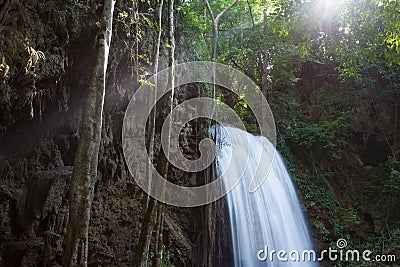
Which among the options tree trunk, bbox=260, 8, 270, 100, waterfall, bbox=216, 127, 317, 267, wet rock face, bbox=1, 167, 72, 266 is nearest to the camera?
wet rock face, bbox=1, 167, 72, 266

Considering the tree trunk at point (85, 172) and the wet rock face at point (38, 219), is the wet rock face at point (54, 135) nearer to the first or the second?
the wet rock face at point (38, 219)

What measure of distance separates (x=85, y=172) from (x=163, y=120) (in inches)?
209

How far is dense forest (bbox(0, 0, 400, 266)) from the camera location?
16.5 feet

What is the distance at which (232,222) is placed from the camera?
9383 millimetres

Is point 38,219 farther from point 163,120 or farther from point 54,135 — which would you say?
point 163,120

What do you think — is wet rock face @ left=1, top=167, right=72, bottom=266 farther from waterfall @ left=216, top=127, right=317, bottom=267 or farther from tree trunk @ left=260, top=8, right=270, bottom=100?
tree trunk @ left=260, top=8, right=270, bottom=100

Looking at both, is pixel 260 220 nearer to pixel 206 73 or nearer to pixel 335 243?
pixel 335 243

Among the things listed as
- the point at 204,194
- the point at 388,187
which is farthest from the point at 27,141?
the point at 388,187

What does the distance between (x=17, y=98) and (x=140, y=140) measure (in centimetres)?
377

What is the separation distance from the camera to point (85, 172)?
393cm

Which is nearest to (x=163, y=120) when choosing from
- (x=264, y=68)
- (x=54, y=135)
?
(x=54, y=135)

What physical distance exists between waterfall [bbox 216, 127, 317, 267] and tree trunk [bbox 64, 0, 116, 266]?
5792mm

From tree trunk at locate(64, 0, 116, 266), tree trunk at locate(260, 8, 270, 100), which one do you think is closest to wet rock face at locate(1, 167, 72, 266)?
tree trunk at locate(64, 0, 116, 266)

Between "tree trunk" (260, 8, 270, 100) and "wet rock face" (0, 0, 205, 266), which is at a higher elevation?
"tree trunk" (260, 8, 270, 100)
